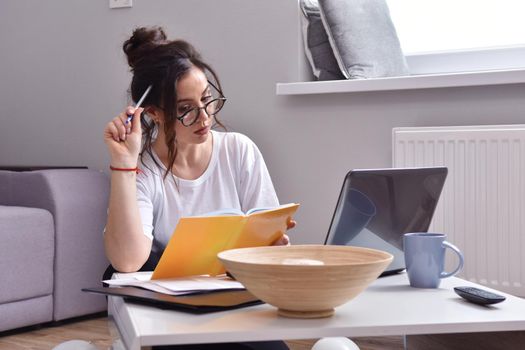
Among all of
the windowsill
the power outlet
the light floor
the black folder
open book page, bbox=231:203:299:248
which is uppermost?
the power outlet

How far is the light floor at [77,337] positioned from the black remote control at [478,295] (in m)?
1.25

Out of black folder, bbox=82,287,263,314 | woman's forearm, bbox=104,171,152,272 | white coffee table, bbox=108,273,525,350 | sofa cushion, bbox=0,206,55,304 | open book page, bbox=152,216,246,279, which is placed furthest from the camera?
sofa cushion, bbox=0,206,55,304

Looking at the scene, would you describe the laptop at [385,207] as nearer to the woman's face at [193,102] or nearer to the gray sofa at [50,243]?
the woman's face at [193,102]

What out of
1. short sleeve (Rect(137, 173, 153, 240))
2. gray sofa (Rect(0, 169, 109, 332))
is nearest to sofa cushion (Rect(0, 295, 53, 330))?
gray sofa (Rect(0, 169, 109, 332))

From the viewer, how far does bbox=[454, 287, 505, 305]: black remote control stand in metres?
1.16

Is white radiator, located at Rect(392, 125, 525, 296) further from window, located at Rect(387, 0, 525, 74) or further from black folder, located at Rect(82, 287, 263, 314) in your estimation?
black folder, located at Rect(82, 287, 263, 314)

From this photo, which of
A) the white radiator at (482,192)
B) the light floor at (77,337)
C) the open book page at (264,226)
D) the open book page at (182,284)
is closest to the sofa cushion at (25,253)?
the light floor at (77,337)

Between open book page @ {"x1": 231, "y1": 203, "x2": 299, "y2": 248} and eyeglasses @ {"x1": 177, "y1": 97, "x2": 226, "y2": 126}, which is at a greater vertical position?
eyeglasses @ {"x1": 177, "y1": 97, "x2": 226, "y2": 126}

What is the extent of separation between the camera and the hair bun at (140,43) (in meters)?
1.99

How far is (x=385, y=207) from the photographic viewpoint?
4.52ft

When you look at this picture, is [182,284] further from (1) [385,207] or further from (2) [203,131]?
(2) [203,131]

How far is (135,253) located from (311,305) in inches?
25.1

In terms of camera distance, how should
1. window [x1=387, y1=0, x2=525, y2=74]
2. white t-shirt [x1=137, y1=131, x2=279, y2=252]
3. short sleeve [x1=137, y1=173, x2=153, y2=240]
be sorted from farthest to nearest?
window [x1=387, y1=0, x2=525, y2=74], white t-shirt [x1=137, y1=131, x2=279, y2=252], short sleeve [x1=137, y1=173, x2=153, y2=240]

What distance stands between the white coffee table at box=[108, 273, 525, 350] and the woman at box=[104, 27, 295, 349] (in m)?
0.57
